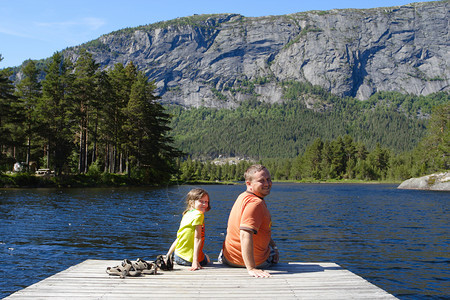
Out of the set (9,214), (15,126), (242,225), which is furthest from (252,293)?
(15,126)

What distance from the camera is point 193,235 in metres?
9.16

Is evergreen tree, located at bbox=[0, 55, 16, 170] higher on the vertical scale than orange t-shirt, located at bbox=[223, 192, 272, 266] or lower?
higher

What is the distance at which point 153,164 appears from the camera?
7106 cm

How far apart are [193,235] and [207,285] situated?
1947mm

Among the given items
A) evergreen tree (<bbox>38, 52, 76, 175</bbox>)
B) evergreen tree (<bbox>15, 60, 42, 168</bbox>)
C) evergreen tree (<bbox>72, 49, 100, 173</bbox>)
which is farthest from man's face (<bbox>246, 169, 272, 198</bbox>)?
evergreen tree (<bbox>72, 49, 100, 173</bbox>)

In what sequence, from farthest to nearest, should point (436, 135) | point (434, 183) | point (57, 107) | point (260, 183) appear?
point (436, 135), point (434, 183), point (57, 107), point (260, 183)

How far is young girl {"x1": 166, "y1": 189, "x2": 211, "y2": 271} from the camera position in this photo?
8.77 m

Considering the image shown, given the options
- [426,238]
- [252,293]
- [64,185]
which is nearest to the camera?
[252,293]

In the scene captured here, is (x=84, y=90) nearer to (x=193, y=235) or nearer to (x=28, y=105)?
(x=28, y=105)

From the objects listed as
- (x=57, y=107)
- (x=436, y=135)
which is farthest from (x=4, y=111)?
(x=436, y=135)

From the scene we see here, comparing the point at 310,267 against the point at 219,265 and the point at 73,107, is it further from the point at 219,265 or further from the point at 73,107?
the point at 73,107

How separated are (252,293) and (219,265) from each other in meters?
2.48

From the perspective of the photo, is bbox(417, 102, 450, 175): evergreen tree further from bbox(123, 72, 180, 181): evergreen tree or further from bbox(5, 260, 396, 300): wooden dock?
bbox(5, 260, 396, 300): wooden dock

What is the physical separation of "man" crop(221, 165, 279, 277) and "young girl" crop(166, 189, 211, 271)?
0.70 metres
